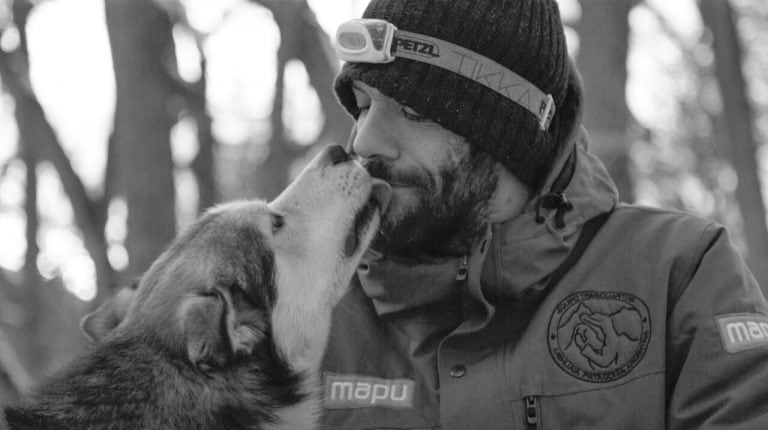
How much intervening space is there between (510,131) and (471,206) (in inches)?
13.3

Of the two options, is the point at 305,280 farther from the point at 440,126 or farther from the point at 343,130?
the point at 343,130

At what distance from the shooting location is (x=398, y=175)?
430 cm

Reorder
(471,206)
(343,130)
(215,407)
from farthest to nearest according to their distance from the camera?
1. (343,130)
2. (471,206)
3. (215,407)

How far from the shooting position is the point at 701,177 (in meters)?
22.3

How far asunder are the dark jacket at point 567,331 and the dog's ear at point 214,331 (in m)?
0.61

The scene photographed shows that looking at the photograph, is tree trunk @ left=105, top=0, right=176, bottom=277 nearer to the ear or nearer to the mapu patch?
the ear

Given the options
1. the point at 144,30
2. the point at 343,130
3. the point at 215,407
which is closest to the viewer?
the point at 215,407

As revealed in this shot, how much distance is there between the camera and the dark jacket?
368cm

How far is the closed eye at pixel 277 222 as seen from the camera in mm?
4164

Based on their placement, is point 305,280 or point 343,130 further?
point 343,130

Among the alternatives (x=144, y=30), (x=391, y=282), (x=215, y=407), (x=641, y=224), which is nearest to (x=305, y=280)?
(x=391, y=282)

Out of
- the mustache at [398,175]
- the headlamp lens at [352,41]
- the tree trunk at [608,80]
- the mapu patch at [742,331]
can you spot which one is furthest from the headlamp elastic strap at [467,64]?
the tree trunk at [608,80]

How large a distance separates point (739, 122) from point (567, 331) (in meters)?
10.2

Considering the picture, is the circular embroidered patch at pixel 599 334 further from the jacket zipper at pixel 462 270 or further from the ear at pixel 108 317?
the ear at pixel 108 317
